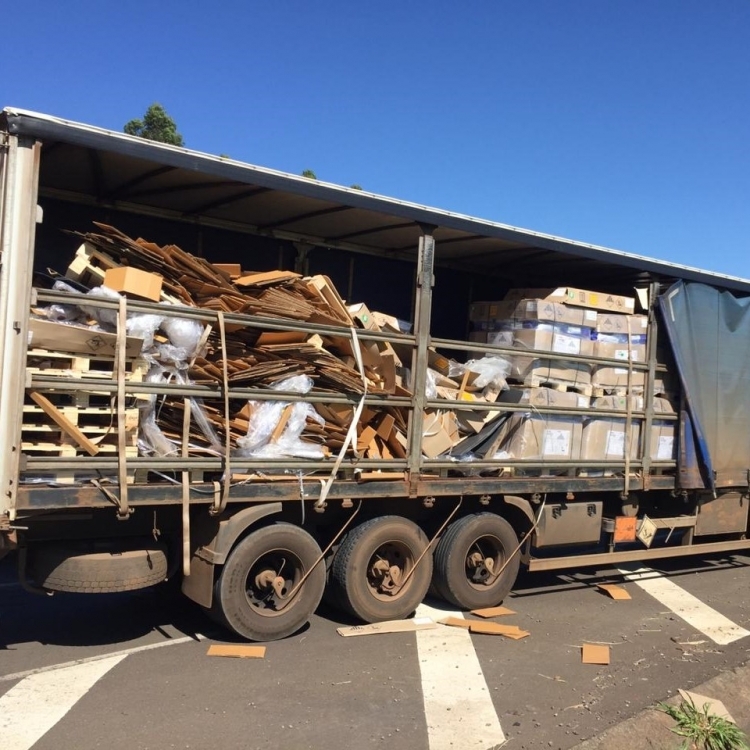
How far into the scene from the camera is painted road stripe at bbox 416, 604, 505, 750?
13.9 ft

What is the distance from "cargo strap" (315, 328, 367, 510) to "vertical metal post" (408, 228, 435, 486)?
49cm

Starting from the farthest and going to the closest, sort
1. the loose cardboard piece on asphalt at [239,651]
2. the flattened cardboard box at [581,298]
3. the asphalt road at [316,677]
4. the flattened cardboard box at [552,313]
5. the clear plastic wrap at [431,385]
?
the flattened cardboard box at [581,298]
the flattened cardboard box at [552,313]
the clear plastic wrap at [431,385]
the loose cardboard piece on asphalt at [239,651]
the asphalt road at [316,677]

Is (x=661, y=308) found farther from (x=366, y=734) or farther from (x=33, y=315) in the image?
(x=33, y=315)

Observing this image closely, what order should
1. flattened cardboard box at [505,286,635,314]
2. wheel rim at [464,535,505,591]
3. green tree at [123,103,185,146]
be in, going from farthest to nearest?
green tree at [123,103,185,146], flattened cardboard box at [505,286,635,314], wheel rim at [464,535,505,591]

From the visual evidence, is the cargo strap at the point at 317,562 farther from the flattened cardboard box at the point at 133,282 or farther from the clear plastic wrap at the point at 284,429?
the flattened cardboard box at the point at 133,282

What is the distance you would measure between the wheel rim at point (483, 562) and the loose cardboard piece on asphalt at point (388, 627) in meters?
0.69

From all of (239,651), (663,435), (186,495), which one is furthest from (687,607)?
(186,495)

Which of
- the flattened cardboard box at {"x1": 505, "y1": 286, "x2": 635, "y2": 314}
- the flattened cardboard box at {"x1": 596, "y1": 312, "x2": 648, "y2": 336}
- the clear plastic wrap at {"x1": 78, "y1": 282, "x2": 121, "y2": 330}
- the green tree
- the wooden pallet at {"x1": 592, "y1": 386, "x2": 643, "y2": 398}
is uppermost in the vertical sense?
the green tree

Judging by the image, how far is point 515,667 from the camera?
5.39 metres

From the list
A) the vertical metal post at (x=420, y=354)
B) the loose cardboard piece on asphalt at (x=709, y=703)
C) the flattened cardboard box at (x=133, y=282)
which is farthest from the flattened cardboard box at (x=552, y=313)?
the flattened cardboard box at (x=133, y=282)

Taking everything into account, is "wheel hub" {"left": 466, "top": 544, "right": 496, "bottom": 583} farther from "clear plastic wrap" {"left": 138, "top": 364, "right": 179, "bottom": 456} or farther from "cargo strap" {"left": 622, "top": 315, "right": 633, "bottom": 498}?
"clear plastic wrap" {"left": 138, "top": 364, "right": 179, "bottom": 456}

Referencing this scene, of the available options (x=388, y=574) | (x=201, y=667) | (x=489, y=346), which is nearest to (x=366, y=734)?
(x=201, y=667)

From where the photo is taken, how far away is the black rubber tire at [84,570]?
492cm

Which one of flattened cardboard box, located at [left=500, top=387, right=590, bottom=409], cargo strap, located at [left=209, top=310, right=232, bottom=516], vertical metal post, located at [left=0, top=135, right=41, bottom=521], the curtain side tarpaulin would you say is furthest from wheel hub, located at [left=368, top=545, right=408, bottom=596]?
the curtain side tarpaulin
